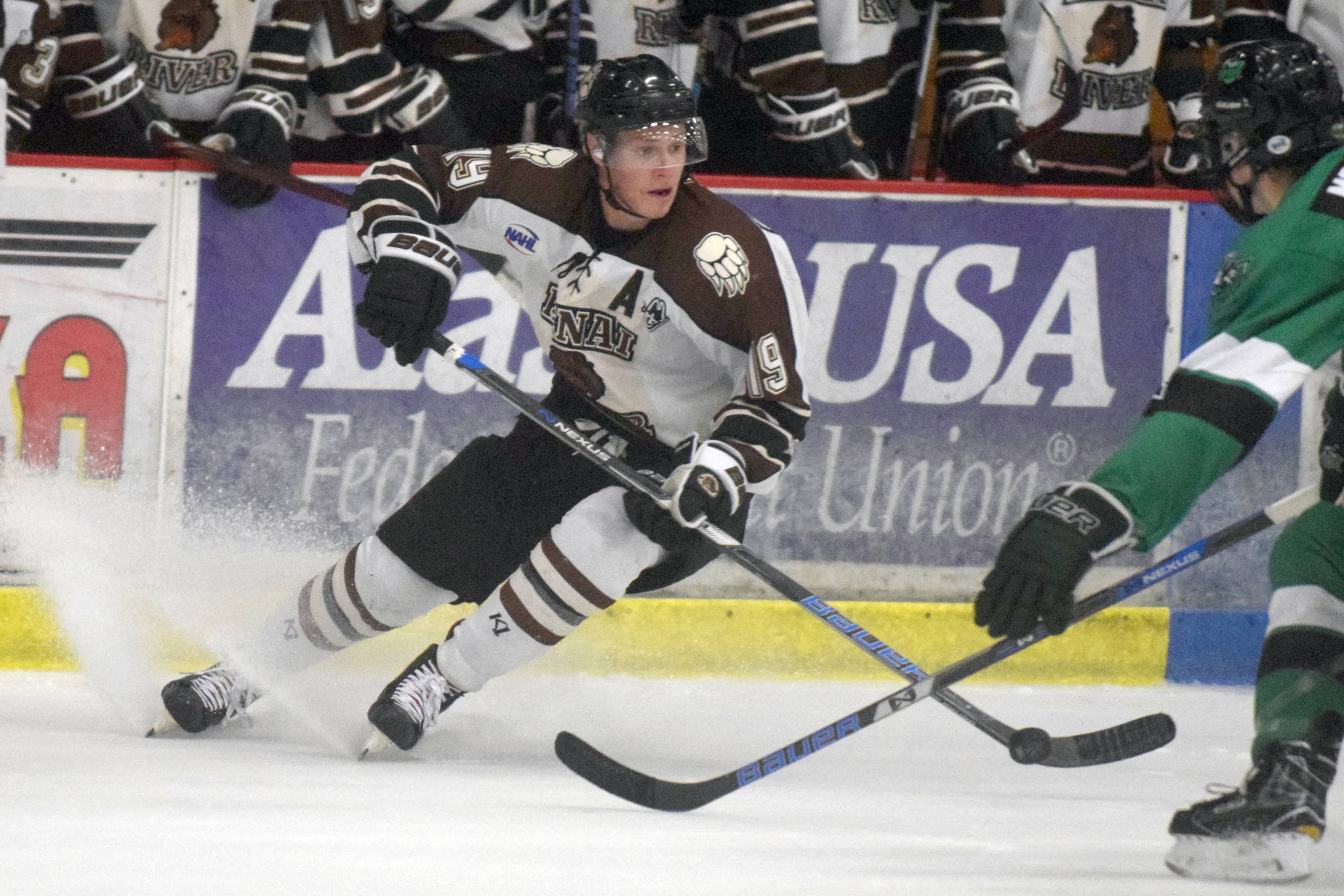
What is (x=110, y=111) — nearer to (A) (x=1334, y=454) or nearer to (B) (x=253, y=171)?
(B) (x=253, y=171)

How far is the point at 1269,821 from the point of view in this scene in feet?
7.07

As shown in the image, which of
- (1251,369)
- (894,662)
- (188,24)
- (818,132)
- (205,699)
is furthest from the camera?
(818,132)

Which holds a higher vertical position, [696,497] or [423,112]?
[423,112]

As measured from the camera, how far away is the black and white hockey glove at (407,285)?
8.89 ft

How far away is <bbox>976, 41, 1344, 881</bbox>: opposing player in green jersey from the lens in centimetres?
193

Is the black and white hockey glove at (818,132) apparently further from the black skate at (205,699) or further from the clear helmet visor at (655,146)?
the black skate at (205,699)

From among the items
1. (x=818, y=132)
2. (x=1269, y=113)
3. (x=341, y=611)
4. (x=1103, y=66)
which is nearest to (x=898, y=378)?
(x=818, y=132)

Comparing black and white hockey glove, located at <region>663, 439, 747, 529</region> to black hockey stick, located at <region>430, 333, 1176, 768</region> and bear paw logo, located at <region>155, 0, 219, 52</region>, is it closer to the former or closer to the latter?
black hockey stick, located at <region>430, 333, 1176, 768</region>

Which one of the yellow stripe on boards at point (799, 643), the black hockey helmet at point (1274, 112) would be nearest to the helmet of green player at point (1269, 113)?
the black hockey helmet at point (1274, 112)

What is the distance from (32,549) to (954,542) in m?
1.93

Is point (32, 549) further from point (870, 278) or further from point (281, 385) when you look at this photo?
point (870, 278)

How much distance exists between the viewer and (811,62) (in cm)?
389

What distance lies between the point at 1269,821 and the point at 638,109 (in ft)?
4.54

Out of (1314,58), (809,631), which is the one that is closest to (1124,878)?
(1314,58)
